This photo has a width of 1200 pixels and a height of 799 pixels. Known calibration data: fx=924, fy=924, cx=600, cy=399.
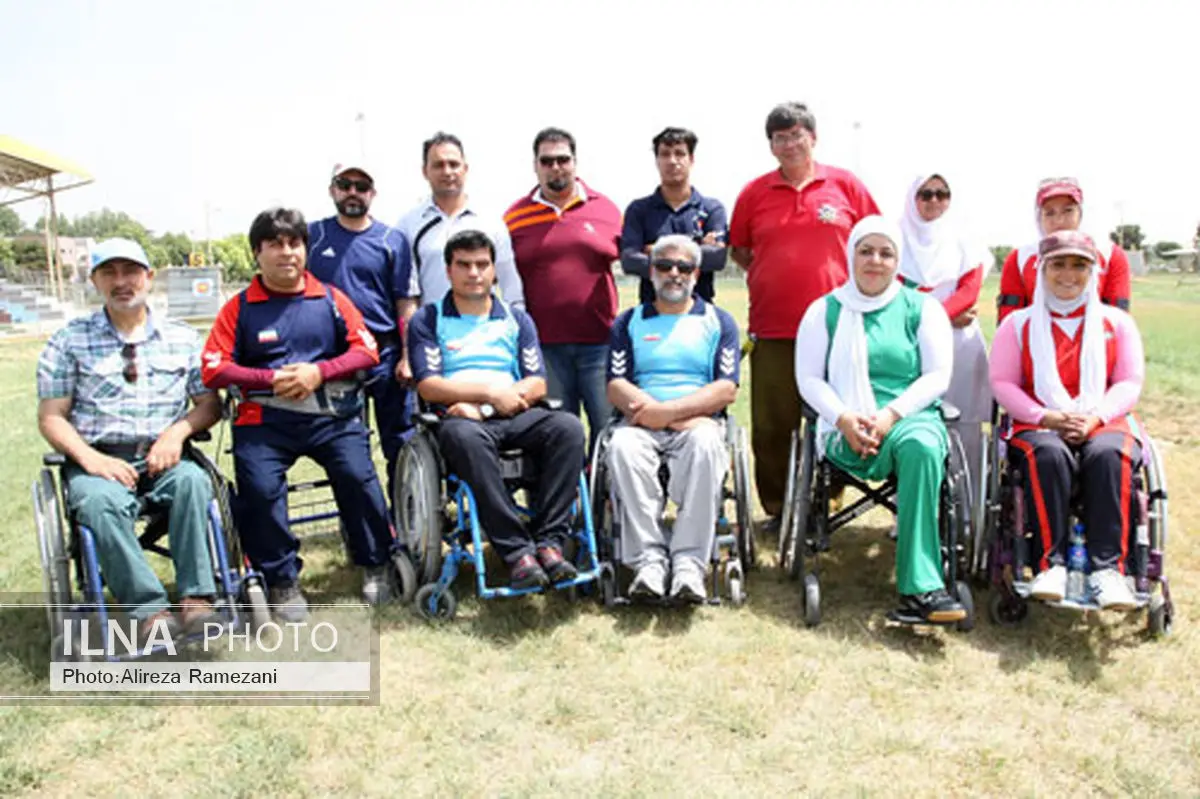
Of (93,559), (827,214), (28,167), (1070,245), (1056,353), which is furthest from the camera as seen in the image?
(28,167)

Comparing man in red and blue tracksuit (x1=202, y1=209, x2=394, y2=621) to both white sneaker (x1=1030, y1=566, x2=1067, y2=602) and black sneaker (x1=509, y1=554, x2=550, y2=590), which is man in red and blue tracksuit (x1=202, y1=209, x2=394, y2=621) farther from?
white sneaker (x1=1030, y1=566, x2=1067, y2=602)

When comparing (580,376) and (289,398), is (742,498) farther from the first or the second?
(289,398)

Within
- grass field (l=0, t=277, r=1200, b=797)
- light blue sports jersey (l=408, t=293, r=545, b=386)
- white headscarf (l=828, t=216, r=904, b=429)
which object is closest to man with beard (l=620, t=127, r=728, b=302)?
light blue sports jersey (l=408, t=293, r=545, b=386)

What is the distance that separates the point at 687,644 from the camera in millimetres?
3607

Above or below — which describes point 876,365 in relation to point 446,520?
above

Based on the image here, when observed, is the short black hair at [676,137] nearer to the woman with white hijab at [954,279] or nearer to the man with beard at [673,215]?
the man with beard at [673,215]

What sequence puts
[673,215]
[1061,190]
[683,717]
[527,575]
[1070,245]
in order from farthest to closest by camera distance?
1. [673,215]
2. [1061,190]
3. [1070,245]
4. [527,575]
5. [683,717]

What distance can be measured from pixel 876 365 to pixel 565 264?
1.64 metres

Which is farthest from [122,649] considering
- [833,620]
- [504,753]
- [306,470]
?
[306,470]

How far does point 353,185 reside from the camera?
4.43m

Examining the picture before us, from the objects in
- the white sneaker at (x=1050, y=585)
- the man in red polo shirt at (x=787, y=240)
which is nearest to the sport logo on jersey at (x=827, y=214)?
the man in red polo shirt at (x=787, y=240)

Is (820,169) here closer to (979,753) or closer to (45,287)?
(979,753)

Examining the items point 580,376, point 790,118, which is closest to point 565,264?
point 580,376

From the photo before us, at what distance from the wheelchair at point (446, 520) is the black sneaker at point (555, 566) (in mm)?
31
